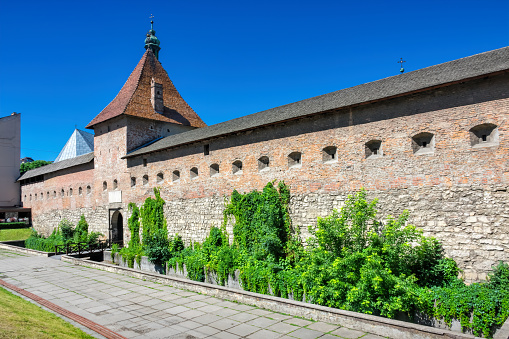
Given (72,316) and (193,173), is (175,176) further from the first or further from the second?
(72,316)

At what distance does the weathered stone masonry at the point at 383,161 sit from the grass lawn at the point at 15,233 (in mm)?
17551

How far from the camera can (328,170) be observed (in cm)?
1138

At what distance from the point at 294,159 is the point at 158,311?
21.7 feet

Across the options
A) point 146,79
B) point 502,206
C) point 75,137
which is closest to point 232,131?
point 502,206

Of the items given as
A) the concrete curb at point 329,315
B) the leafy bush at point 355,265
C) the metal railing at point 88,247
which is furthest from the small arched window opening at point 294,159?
the metal railing at point 88,247

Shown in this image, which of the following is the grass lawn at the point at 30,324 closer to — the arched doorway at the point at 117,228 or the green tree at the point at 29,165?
the arched doorway at the point at 117,228

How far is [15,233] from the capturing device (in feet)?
97.9

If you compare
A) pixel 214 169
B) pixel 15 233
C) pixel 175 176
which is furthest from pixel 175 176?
pixel 15 233

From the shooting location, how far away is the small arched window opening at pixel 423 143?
31.1 feet

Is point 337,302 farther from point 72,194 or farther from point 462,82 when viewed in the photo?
point 72,194

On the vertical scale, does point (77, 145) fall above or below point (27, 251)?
above

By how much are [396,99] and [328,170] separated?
294cm

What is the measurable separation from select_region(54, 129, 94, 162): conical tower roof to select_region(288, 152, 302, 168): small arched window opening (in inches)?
1151

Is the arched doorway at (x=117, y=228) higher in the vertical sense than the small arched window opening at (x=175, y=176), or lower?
lower
